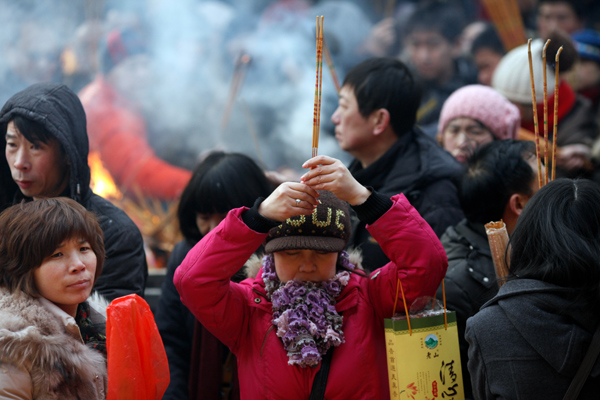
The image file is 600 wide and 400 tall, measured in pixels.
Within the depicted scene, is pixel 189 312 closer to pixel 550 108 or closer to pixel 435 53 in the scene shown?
pixel 550 108

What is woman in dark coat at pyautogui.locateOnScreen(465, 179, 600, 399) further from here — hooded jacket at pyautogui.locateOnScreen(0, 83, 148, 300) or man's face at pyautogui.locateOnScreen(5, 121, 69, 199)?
man's face at pyautogui.locateOnScreen(5, 121, 69, 199)

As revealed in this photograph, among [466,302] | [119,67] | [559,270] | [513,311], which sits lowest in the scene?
[466,302]

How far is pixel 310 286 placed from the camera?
194 centimetres

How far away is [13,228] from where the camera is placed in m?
1.81

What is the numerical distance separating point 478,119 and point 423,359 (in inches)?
79.2

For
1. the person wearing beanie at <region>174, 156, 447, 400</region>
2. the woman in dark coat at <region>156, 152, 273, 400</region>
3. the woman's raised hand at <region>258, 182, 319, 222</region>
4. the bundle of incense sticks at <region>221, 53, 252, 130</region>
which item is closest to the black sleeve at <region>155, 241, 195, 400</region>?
the woman in dark coat at <region>156, 152, 273, 400</region>

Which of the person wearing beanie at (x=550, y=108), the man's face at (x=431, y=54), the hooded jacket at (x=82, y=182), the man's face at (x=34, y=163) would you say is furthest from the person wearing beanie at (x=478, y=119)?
the man's face at (x=431, y=54)

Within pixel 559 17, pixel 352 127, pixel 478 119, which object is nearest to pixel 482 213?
pixel 352 127

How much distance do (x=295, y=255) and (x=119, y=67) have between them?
504cm

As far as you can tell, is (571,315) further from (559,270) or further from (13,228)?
(13,228)

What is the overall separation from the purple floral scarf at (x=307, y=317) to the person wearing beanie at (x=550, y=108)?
2.34 meters

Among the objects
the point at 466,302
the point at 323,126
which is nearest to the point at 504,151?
the point at 466,302

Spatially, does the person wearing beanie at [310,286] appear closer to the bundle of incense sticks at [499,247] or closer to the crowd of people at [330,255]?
the crowd of people at [330,255]

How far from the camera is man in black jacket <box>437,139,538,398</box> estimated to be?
220 centimetres
